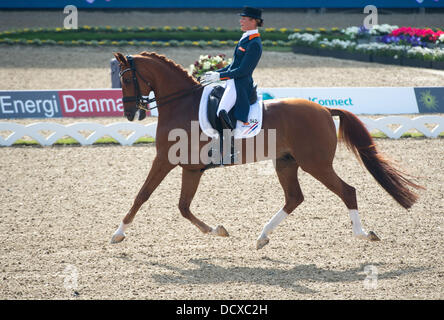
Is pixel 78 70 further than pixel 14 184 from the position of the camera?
Yes

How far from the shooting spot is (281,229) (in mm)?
6641

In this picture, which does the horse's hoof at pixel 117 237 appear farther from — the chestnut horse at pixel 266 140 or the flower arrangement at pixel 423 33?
the flower arrangement at pixel 423 33

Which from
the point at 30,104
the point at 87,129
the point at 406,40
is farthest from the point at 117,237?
the point at 406,40

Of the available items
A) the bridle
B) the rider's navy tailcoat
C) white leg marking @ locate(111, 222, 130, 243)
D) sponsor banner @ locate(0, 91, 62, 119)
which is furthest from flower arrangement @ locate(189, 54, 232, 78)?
white leg marking @ locate(111, 222, 130, 243)

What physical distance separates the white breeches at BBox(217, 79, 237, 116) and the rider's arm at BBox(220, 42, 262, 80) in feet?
0.48

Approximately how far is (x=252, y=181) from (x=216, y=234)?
Answer: 2.42m

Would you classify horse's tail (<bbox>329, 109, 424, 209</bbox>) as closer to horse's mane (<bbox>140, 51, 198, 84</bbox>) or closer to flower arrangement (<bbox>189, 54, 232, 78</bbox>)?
horse's mane (<bbox>140, 51, 198, 84</bbox>)

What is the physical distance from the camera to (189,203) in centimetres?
623

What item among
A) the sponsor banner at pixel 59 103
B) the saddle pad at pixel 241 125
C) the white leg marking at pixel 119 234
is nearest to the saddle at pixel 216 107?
the saddle pad at pixel 241 125

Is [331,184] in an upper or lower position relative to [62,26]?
lower

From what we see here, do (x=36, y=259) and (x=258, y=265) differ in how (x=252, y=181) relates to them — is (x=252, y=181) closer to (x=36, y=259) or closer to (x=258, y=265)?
(x=258, y=265)

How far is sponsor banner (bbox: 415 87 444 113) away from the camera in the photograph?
12.7 m
